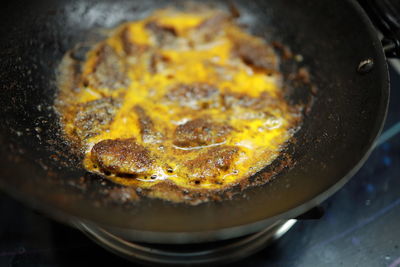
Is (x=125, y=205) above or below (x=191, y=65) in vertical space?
below

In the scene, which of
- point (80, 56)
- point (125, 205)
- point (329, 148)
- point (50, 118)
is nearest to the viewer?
point (125, 205)

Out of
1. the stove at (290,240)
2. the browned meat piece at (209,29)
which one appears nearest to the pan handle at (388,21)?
the stove at (290,240)

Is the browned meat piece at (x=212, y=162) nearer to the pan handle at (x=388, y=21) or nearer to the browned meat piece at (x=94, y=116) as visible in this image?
the browned meat piece at (x=94, y=116)

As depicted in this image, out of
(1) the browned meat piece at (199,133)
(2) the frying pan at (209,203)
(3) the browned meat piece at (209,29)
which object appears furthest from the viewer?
(3) the browned meat piece at (209,29)

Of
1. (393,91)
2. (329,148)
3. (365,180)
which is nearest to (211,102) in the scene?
(329,148)

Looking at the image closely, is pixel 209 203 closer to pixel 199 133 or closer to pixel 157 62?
pixel 199 133

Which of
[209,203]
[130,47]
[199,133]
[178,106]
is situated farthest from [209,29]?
[209,203]

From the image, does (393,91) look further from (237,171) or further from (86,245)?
(86,245)

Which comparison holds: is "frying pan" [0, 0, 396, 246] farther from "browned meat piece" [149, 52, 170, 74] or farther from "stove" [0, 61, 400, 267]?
"browned meat piece" [149, 52, 170, 74]
